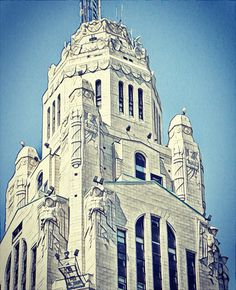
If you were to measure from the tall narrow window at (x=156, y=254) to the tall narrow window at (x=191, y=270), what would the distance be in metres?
2.74

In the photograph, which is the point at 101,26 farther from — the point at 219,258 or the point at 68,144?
the point at 219,258

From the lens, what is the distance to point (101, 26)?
12175 cm

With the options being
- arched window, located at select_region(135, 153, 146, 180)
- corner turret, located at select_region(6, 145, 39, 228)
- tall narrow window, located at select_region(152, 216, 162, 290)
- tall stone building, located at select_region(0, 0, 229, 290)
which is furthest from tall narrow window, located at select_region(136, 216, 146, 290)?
corner turret, located at select_region(6, 145, 39, 228)

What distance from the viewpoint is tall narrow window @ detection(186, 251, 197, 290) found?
10462 centimetres

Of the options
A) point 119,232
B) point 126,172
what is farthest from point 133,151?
point 119,232

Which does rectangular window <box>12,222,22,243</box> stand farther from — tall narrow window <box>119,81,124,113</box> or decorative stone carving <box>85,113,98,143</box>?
tall narrow window <box>119,81,124,113</box>

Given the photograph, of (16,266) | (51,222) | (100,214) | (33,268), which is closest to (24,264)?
(16,266)

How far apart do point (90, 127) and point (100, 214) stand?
924 cm

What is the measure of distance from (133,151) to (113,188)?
791cm

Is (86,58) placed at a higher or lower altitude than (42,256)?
higher

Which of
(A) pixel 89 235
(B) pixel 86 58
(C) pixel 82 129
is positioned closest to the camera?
(A) pixel 89 235

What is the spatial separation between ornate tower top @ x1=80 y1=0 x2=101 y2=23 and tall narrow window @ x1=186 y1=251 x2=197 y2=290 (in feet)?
91.2

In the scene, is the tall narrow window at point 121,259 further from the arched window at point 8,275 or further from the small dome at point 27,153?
the small dome at point 27,153

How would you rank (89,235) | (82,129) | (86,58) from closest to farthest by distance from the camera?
(89,235)
(82,129)
(86,58)
